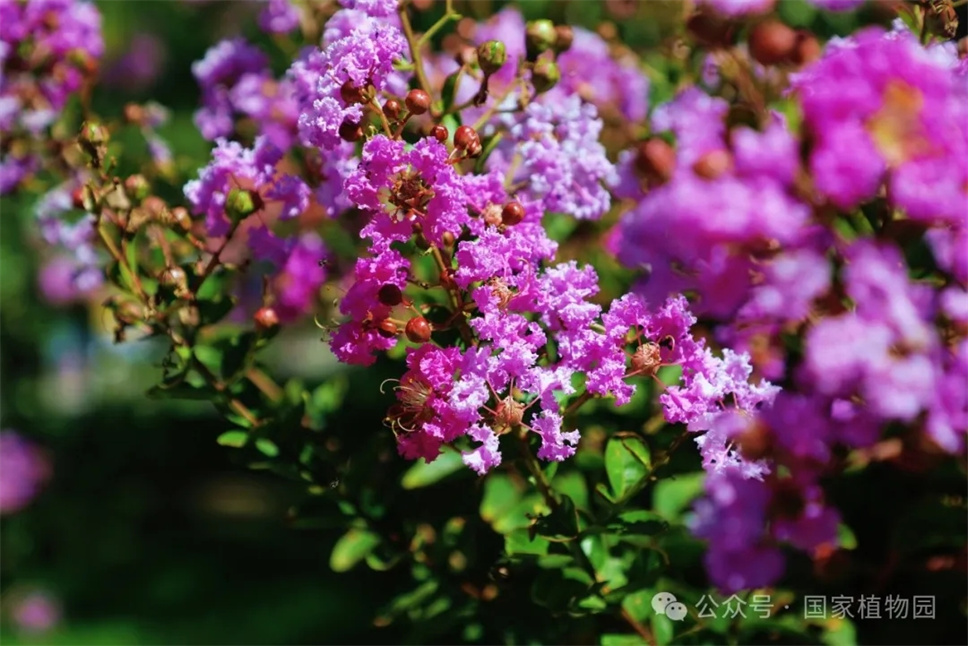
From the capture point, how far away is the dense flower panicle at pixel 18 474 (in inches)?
165

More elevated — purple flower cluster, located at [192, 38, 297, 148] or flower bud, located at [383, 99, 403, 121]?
flower bud, located at [383, 99, 403, 121]

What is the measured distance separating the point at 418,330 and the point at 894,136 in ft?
1.55

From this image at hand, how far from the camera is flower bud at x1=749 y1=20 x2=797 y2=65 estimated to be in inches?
44.3

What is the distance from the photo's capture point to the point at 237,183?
1.27 metres

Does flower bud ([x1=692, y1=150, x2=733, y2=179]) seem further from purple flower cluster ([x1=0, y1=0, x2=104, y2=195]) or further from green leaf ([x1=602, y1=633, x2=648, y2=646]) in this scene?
purple flower cluster ([x1=0, y1=0, x2=104, y2=195])

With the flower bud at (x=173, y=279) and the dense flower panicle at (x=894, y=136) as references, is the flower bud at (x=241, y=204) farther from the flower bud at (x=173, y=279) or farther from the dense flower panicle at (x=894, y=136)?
the dense flower panicle at (x=894, y=136)

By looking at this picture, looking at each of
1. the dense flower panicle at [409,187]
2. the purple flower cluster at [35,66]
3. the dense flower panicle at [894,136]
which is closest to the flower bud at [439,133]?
the dense flower panicle at [409,187]

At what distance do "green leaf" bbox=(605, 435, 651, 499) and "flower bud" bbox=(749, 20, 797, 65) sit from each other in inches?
18.4

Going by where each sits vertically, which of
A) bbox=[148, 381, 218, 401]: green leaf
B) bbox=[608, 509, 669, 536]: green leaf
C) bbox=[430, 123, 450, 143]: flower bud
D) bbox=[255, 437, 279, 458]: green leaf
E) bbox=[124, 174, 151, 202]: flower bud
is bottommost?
bbox=[608, 509, 669, 536]: green leaf

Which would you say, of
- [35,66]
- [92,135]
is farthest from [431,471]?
[35,66]

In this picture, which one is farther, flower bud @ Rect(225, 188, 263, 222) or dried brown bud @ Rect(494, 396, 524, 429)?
flower bud @ Rect(225, 188, 263, 222)

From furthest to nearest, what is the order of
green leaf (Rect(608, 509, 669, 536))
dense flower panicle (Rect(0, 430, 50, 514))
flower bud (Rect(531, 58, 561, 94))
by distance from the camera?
dense flower panicle (Rect(0, 430, 50, 514))
flower bud (Rect(531, 58, 561, 94))
green leaf (Rect(608, 509, 669, 536))

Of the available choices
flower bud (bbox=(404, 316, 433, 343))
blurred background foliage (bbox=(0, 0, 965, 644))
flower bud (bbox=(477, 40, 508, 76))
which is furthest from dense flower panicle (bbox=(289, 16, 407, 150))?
blurred background foliage (bbox=(0, 0, 965, 644))

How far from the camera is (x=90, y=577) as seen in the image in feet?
14.3
